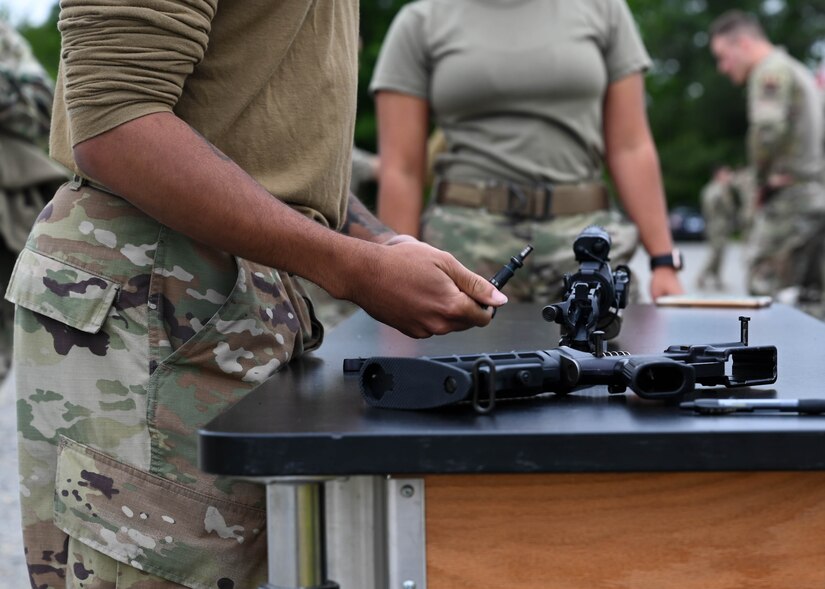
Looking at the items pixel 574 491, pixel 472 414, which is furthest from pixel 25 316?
pixel 574 491

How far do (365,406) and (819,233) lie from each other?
22.6 ft

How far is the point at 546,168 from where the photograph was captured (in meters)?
3.05

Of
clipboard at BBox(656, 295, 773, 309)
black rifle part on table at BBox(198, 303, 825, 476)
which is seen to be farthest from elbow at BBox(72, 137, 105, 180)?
clipboard at BBox(656, 295, 773, 309)

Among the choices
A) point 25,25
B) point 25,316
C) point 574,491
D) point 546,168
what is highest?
point 25,25

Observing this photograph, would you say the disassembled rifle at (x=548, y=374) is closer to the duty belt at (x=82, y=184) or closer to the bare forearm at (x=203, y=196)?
the bare forearm at (x=203, y=196)

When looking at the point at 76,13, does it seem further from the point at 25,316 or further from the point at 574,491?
the point at 574,491

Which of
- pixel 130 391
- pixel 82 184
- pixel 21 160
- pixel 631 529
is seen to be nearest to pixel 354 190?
pixel 21 160

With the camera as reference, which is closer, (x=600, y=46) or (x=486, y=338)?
(x=486, y=338)

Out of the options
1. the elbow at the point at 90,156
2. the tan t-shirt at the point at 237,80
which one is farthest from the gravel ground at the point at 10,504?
the elbow at the point at 90,156

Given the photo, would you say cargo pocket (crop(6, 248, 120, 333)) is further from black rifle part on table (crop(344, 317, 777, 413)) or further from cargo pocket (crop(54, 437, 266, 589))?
black rifle part on table (crop(344, 317, 777, 413))

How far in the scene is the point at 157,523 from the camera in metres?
1.42

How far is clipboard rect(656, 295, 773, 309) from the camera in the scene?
250 cm

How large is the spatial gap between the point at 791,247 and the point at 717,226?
8.16m

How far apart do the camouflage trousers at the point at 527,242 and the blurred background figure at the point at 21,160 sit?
1548 millimetres
